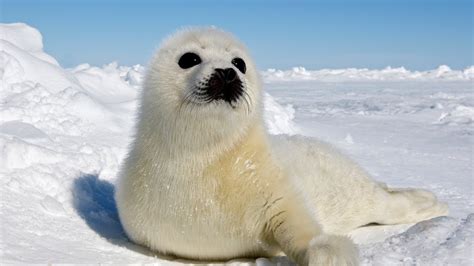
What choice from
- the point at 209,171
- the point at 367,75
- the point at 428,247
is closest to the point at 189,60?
the point at 209,171

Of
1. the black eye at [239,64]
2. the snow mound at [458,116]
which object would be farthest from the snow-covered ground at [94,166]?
the snow mound at [458,116]

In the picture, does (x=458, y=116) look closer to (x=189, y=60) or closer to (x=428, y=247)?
(x=428, y=247)

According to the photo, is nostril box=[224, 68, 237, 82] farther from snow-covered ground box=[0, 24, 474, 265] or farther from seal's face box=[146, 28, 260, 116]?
snow-covered ground box=[0, 24, 474, 265]

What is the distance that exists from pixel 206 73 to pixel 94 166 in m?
1.70

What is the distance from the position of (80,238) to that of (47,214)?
0.99ft

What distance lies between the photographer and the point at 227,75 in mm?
2357

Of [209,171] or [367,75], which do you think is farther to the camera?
[367,75]

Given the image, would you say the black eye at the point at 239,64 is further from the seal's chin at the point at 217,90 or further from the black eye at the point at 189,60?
the seal's chin at the point at 217,90

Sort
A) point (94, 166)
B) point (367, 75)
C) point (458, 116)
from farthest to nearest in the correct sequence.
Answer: point (367, 75) < point (458, 116) < point (94, 166)

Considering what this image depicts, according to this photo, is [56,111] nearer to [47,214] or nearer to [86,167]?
[86,167]

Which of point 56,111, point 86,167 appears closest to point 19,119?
point 56,111

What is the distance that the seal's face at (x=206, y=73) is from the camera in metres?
2.37

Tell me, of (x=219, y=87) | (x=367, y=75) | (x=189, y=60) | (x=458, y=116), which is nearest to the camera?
(x=219, y=87)

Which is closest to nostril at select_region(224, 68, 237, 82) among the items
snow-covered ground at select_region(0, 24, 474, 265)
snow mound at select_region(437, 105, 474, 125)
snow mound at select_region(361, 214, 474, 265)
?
snow-covered ground at select_region(0, 24, 474, 265)
